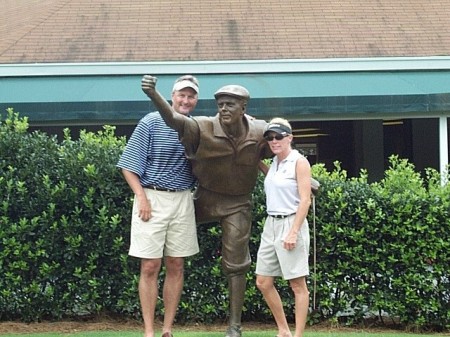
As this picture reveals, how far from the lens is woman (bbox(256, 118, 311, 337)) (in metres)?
5.41

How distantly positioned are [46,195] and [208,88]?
16.0ft

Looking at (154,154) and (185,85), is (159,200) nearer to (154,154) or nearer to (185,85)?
(154,154)

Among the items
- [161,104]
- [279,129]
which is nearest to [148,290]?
[161,104]

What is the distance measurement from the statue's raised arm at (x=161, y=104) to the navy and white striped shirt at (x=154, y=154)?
31cm

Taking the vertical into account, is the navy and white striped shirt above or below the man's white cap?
below

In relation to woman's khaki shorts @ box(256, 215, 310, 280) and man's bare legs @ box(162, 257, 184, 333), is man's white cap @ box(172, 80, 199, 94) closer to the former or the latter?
woman's khaki shorts @ box(256, 215, 310, 280)

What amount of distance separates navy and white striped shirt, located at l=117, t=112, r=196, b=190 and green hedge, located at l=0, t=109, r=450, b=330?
1163mm

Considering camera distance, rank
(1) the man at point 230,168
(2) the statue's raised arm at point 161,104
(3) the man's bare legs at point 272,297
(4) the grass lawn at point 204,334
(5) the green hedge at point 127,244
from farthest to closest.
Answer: (5) the green hedge at point 127,244, (4) the grass lawn at point 204,334, (3) the man's bare legs at point 272,297, (1) the man at point 230,168, (2) the statue's raised arm at point 161,104

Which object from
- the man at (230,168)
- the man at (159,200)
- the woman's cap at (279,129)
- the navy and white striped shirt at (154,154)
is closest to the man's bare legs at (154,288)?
the man at (159,200)

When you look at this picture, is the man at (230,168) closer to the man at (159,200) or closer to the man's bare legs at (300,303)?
the man at (159,200)

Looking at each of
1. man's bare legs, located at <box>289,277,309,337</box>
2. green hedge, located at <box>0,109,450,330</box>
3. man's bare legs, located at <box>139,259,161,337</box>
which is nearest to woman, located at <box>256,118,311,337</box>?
man's bare legs, located at <box>289,277,309,337</box>

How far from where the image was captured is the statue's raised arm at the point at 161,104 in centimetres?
507

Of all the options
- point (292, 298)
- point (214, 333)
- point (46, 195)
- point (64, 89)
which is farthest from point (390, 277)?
point (64, 89)

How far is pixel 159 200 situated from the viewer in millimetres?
5590
